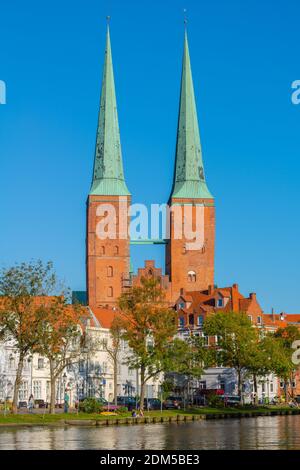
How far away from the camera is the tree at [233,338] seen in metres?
115

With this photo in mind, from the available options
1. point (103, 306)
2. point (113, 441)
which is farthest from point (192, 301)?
point (113, 441)

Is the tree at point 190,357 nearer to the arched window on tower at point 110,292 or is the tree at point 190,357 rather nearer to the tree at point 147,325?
the tree at point 147,325

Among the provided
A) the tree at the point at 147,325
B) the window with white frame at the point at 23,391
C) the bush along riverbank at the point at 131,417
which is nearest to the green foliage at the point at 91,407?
the bush along riverbank at the point at 131,417

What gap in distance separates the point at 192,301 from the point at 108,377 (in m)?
24.3

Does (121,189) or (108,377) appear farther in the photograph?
(121,189)

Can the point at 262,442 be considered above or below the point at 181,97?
below

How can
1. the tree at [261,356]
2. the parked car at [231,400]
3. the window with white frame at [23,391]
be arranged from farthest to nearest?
the parked car at [231,400] < the window with white frame at [23,391] < the tree at [261,356]

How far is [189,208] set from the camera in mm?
173125

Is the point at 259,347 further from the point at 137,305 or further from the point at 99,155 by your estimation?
the point at 99,155

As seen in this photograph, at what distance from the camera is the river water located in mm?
55438

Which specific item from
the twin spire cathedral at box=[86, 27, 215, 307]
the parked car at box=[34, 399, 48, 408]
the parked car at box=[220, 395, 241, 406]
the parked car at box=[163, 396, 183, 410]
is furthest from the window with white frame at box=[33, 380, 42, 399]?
the twin spire cathedral at box=[86, 27, 215, 307]

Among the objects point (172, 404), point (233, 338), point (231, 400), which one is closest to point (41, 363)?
point (172, 404)

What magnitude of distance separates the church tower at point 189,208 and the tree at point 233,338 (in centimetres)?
5067

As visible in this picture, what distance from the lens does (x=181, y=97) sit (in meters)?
177
